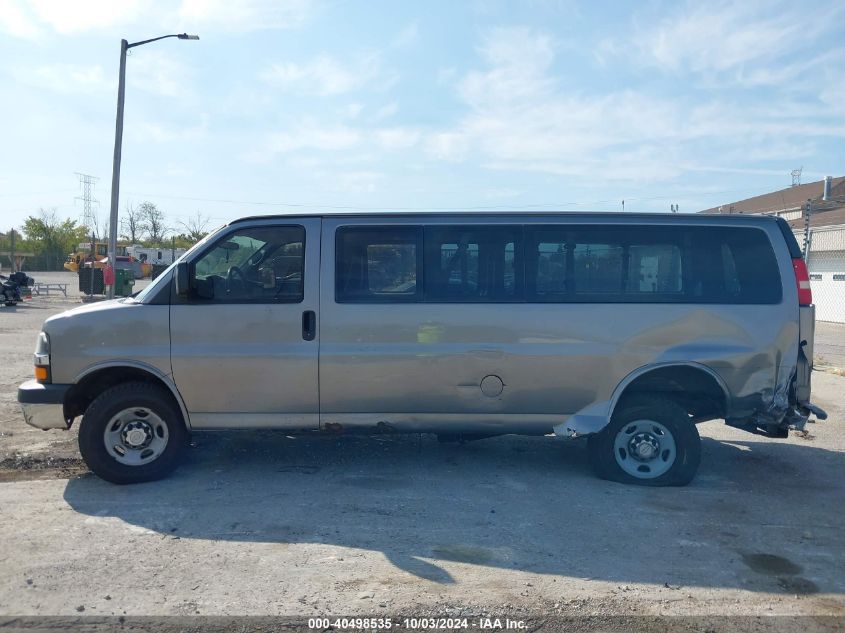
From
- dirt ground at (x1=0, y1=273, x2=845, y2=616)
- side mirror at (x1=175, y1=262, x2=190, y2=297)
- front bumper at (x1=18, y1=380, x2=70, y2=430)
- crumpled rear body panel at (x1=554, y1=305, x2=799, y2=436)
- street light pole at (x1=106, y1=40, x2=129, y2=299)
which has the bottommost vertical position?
dirt ground at (x1=0, y1=273, x2=845, y2=616)

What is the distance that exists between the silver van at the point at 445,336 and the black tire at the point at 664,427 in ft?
0.06

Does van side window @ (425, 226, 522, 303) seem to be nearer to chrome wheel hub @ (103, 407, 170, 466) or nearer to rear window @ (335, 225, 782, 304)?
rear window @ (335, 225, 782, 304)

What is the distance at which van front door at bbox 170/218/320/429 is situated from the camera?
5.94m

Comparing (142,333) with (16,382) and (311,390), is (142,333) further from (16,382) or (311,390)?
(16,382)

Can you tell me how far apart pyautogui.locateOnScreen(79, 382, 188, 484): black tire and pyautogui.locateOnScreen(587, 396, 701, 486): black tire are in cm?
355

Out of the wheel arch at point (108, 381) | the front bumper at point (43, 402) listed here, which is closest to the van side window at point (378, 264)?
the wheel arch at point (108, 381)

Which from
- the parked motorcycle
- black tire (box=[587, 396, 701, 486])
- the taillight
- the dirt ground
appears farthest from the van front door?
the parked motorcycle

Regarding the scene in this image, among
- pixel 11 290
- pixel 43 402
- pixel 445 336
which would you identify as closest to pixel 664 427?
pixel 445 336

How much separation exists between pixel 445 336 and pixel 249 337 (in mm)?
1595

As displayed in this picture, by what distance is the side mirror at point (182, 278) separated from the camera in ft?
19.1

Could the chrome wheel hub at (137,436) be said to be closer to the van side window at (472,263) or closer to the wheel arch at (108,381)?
the wheel arch at (108,381)

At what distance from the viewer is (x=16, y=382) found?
407 inches

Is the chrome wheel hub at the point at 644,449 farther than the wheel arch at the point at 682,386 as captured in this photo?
Yes

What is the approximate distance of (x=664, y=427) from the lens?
6098mm
